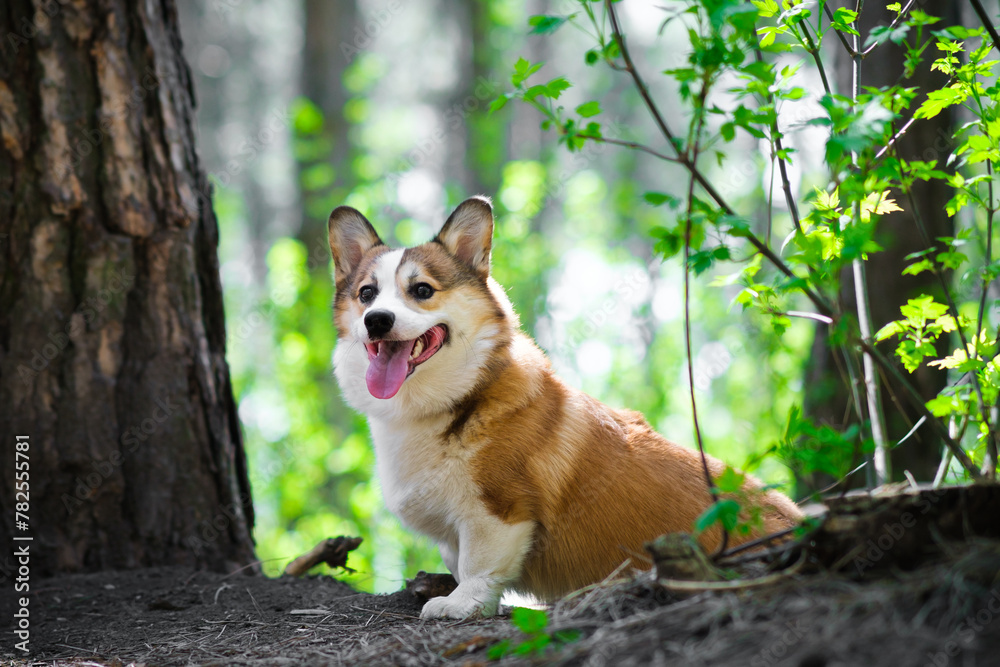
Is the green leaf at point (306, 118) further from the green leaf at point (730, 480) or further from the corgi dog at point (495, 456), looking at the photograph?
the green leaf at point (730, 480)

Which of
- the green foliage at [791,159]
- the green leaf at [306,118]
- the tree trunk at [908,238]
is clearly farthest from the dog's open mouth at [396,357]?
the green leaf at [306,118]

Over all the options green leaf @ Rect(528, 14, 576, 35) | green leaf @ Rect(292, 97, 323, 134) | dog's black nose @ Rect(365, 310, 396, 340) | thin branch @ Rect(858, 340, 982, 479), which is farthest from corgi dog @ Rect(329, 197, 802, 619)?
green leaf @ Rect(292, 97, 323, 134)

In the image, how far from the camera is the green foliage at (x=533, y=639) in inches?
74.6

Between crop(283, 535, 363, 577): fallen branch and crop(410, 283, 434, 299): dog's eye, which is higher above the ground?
crop(410, 283, 434, 299): dog's eye

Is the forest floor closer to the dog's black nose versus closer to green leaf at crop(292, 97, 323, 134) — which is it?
the dog's black nose

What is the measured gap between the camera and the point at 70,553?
389 cm

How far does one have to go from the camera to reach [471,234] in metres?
3.96

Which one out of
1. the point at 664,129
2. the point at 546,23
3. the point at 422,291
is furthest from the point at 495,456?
the point at 546,23

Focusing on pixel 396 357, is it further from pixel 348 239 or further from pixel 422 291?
pixel 348 239

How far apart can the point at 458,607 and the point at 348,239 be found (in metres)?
2.20

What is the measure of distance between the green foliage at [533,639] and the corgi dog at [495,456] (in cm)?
99

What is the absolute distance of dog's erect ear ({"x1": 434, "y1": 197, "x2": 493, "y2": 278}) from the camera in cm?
391

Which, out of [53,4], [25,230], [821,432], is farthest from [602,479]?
[53,4]

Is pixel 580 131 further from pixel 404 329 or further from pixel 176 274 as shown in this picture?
pixel 176 274
